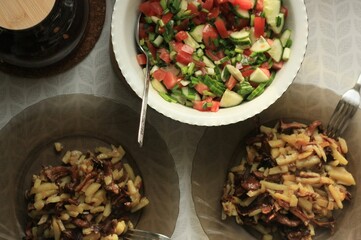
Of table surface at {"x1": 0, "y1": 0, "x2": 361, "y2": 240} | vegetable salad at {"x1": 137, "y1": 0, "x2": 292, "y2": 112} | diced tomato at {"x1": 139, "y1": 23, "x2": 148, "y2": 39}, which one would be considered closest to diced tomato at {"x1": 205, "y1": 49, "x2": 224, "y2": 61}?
vegetable salad at {"x1": 137, "y1": 0, "x2": 292, "y2": 112}

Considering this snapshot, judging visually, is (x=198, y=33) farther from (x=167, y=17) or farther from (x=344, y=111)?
(x=344, y=111)

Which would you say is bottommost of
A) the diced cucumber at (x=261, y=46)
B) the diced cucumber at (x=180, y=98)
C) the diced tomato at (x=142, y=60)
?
the diced cucumber at (x=180, y=98)

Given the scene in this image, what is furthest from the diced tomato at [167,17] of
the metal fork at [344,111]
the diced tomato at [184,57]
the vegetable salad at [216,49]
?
the metal fork at [344,111]

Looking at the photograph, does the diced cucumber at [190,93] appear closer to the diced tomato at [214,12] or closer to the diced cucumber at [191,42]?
the diced cucumber at [191,42]

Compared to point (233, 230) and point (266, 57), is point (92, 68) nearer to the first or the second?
point (266, 57)

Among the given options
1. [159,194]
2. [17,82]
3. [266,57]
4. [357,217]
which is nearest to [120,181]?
[159,194]
